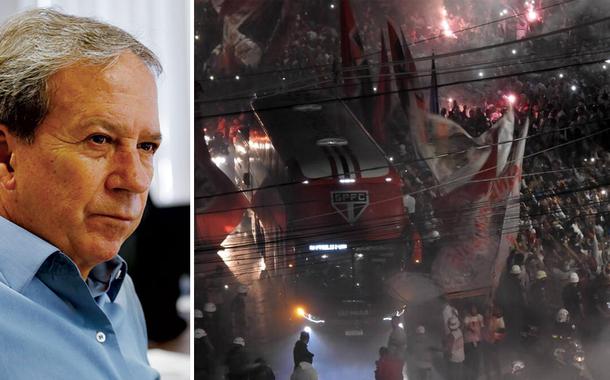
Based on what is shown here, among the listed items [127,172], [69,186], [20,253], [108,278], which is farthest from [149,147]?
[20,253]

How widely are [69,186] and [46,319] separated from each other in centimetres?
37

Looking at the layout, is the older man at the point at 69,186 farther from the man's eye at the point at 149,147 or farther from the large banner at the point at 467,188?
the large banner at the point at 467,188

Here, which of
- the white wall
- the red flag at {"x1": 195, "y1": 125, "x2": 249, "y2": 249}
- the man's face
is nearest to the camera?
the man's face

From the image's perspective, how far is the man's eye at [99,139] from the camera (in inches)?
70.2

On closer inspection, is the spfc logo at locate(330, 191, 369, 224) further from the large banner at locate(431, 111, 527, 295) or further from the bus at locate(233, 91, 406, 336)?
the large banner at locate(431, 111, 527, 295)

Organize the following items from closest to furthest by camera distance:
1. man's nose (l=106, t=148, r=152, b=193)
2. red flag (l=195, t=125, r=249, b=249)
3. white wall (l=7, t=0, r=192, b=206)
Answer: man's nose (l=106, t=148, r=152, b=193)
white wall (l=7, t=0, r=192, b=206)
red flag (l=195, t=125, r=249, b=249)

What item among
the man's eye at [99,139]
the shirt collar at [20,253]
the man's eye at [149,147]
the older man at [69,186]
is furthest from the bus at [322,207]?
the shirt collar at [20,253]

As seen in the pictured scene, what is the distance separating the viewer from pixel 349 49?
257 cm

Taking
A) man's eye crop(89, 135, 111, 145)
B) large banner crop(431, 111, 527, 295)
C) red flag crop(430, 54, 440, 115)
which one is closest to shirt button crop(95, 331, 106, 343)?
man's eye crop(89, 135, 111, 145)

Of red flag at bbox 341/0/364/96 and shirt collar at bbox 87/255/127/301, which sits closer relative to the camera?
shirt collar at bbox 87/255/127/301

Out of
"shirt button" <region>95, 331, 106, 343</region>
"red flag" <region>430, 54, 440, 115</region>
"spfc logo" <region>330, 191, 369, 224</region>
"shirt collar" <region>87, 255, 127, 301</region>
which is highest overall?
"red flag" <region>430, 54, 440, 115</region>

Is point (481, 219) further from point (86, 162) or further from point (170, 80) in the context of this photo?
point (86, 162)

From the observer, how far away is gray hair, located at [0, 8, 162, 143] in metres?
1.67

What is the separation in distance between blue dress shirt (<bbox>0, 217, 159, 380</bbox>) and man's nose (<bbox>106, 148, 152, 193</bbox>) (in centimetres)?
27
